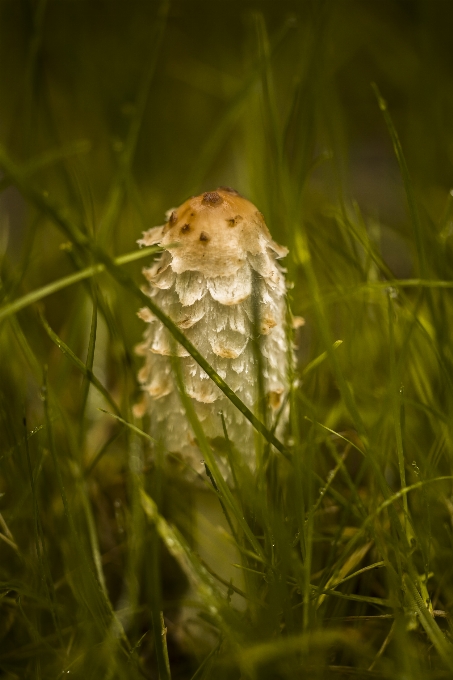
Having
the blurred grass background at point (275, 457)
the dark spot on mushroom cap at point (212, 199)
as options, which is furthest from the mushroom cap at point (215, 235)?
the blurred grass background at point (275, 457)

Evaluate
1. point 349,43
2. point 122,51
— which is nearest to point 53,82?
point 122,51

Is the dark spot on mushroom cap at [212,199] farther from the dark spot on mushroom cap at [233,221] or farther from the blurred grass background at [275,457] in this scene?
the blurred grass background at [275,457]

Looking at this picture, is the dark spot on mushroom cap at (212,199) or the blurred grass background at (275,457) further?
the dark spot on mushroom cap at (212,199)

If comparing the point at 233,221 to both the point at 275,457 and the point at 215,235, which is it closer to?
the point at 215,235

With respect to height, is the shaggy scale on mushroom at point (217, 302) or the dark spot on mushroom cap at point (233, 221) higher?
the dark spot on mushroom cap at point (233, 221)

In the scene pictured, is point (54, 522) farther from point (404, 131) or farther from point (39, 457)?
point (404, 131)

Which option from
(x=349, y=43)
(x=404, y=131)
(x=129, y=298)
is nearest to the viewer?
(x=129, y=298)

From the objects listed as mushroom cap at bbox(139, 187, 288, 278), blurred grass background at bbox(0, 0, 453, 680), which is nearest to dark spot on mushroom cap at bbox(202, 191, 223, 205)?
mushroom cap at bbox(139, 187, 288, 278)
